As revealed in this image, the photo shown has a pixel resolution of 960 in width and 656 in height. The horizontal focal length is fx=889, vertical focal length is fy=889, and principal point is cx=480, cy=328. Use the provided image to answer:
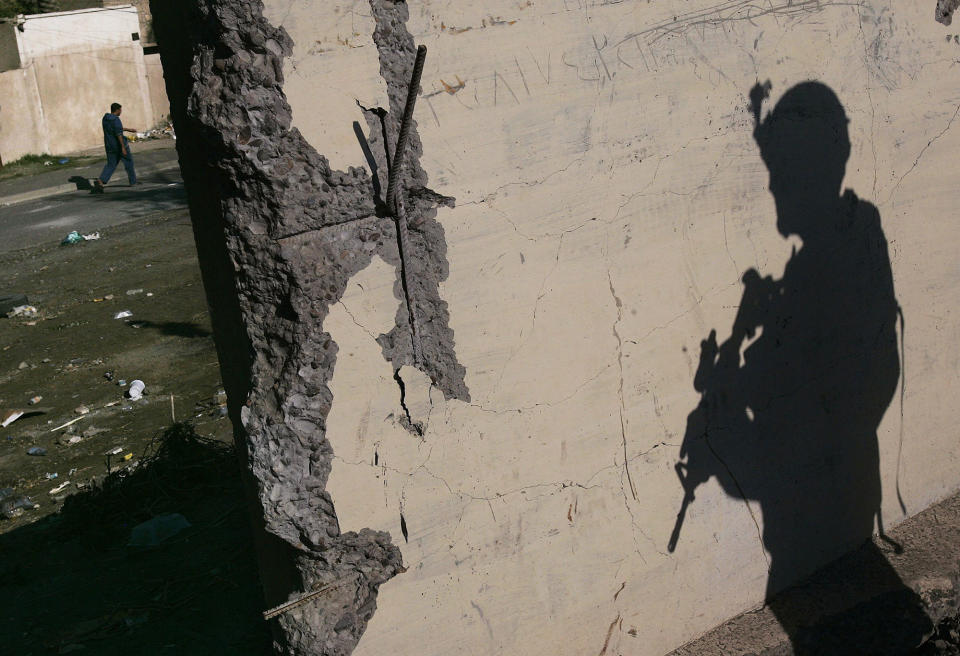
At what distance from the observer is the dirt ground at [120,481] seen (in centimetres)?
355

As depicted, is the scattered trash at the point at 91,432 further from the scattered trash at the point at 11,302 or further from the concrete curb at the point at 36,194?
the concrete curb at the point at 36,194

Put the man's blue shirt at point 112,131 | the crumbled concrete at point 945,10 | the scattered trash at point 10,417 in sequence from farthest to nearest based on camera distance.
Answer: the man's blue shirt at point 112,131 → the scattered trash at point 10,417 → the crumbled concrete at point 945,10

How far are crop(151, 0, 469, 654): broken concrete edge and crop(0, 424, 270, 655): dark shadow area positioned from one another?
3.93ft

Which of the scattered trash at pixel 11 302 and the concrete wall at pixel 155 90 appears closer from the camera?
the scattered trash at pixel 11 302

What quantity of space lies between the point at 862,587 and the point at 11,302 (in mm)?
8072

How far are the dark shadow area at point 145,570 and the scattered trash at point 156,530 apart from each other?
2 cm

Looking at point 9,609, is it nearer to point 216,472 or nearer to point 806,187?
point 216,472

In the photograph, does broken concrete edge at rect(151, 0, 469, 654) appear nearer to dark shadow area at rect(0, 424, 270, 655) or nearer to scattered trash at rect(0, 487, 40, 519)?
dark shadow area at rect(0, 424, 270, 655)

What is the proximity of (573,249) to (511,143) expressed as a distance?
1.15 ft

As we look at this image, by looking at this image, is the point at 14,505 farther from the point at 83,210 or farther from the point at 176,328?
the point at 83,210

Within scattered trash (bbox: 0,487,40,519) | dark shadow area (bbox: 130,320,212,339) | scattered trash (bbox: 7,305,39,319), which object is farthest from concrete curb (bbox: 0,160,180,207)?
scattered trash (bbox: 0,487,40,519)

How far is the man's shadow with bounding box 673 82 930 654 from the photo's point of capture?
285 centimetres

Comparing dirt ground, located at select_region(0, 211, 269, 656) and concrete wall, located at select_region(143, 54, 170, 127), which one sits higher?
concrete wall, located at select_region(143, 54, 170, 127)

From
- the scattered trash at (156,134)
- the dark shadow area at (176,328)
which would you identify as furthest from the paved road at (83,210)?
the scattered trash at (156,134)
